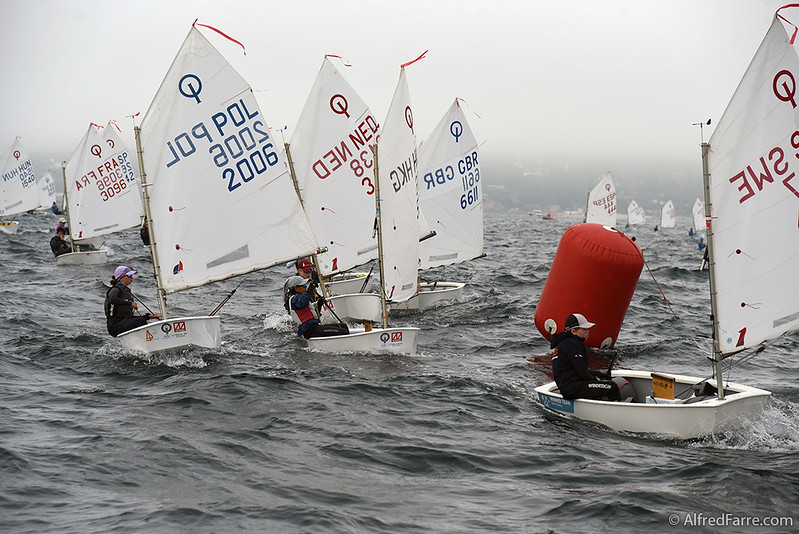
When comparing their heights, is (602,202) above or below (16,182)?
below

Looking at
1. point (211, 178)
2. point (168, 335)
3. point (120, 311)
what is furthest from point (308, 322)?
point (120, 311)

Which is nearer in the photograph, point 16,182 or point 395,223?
point 395,223

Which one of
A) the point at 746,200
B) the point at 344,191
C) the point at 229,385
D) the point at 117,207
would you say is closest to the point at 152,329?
the point at 229,385

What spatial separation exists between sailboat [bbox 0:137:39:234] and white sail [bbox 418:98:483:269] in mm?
34887

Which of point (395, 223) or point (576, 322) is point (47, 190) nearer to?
point (395, 223)

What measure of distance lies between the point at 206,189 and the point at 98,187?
18840mm

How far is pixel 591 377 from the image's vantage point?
1058 centimetres

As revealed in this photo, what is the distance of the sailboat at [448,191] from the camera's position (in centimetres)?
2109

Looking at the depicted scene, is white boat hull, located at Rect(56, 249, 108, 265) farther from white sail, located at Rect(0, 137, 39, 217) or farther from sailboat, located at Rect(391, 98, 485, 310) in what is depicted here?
white sail, located at Rect(0, 137, 39, 217)

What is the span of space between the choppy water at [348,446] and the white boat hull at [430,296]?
2609 mm

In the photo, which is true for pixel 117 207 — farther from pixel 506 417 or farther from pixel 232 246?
pixel 506 417

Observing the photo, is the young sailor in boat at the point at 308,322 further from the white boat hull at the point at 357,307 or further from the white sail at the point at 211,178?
the white boat hull at the point at 357,307

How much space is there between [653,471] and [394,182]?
26.0 ft

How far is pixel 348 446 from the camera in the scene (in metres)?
9.34
